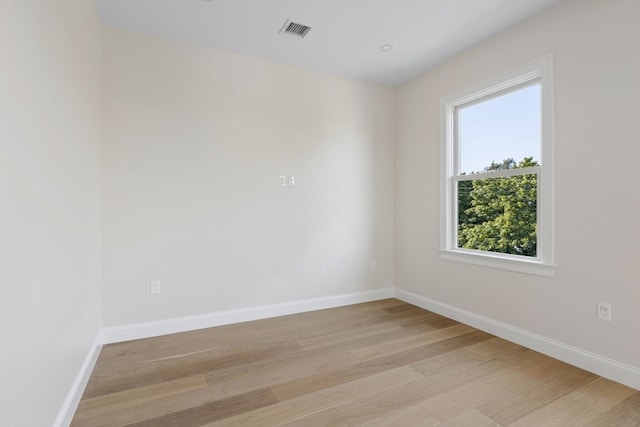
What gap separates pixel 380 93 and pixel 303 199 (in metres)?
1.71

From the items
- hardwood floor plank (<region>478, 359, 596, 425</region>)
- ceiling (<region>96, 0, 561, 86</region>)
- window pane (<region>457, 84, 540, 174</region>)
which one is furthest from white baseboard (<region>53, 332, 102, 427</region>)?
window pane (<region>457, 84, 540, 174</region>)

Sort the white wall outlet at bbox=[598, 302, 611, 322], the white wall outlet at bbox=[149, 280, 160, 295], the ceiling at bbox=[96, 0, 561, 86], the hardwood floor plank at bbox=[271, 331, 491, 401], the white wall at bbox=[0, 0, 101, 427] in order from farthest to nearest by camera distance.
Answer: the white wall outlet at bbox=[149, 280, 160, 295] < the ceiling at bbox=[96, 0, 561, 86] < the white wall outlet at bbox=[598, 302, 611, 322] < the hardwood floor plank at bbox=[271, 331, 491, 401] < the white wall at bbox=[0, 0, 101, 427]

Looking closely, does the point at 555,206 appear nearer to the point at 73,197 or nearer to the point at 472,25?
the point at 472,25

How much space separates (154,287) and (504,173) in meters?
3.30

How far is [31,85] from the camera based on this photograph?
4.03ft

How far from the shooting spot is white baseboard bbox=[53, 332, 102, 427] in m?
1.53

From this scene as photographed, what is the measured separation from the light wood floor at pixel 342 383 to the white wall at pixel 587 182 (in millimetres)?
295

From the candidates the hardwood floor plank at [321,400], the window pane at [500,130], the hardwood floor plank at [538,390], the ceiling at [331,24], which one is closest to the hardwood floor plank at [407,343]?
the hardwood floor plank at [321,400]

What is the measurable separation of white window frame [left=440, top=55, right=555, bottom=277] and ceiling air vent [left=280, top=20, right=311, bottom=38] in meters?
1.59

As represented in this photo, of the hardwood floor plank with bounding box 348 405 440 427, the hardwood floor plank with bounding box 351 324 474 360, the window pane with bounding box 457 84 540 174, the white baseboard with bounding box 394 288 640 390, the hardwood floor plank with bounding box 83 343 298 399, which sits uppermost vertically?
the window pane with bounding box 457 84 540 174

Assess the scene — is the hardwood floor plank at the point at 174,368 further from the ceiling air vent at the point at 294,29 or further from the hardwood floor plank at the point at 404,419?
the ceiling air vent at the point at 294,29

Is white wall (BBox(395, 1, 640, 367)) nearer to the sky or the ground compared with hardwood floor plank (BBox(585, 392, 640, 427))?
nearer to the sky

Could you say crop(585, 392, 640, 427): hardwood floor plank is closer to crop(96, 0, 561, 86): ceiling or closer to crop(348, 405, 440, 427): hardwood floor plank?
crop(348, 405, 440, 427): hardwood floor plank

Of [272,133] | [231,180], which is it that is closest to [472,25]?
[272,133]
